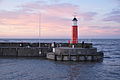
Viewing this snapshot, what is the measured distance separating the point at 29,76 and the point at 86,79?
703 centimetres

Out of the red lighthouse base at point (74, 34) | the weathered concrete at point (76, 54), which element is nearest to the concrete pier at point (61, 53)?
the weathered concrete at point (76, 54)

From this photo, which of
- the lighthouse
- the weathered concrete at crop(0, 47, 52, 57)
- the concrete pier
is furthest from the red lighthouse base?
the weathered concrete at crop(0, 47, 52, 57)

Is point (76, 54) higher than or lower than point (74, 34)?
lower

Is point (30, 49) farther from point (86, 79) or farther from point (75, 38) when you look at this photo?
point (86, 79)

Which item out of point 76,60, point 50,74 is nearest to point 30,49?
point 76,60

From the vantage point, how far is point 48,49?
4484 centimetres

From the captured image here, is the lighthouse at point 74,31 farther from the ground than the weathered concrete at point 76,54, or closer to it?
farther from the ground

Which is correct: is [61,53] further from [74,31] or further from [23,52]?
[23,52]

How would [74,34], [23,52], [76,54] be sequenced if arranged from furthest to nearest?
[23,52]
[74,34]
[76,54]

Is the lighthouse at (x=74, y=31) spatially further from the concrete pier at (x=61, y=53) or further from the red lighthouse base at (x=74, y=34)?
the concrete pier at (x=61, y=53)

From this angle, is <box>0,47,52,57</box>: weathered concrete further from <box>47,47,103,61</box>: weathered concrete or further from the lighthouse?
<box>47,47,103,61</box>: weathered concrete

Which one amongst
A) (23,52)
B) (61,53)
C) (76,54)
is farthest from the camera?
(23,52)

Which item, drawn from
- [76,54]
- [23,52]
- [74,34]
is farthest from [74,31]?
[23,52]

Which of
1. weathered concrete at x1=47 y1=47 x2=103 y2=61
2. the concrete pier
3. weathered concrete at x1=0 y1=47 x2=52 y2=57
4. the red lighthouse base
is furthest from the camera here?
weathered concrete at x1=0 y1=47 x2=52 y2=57
